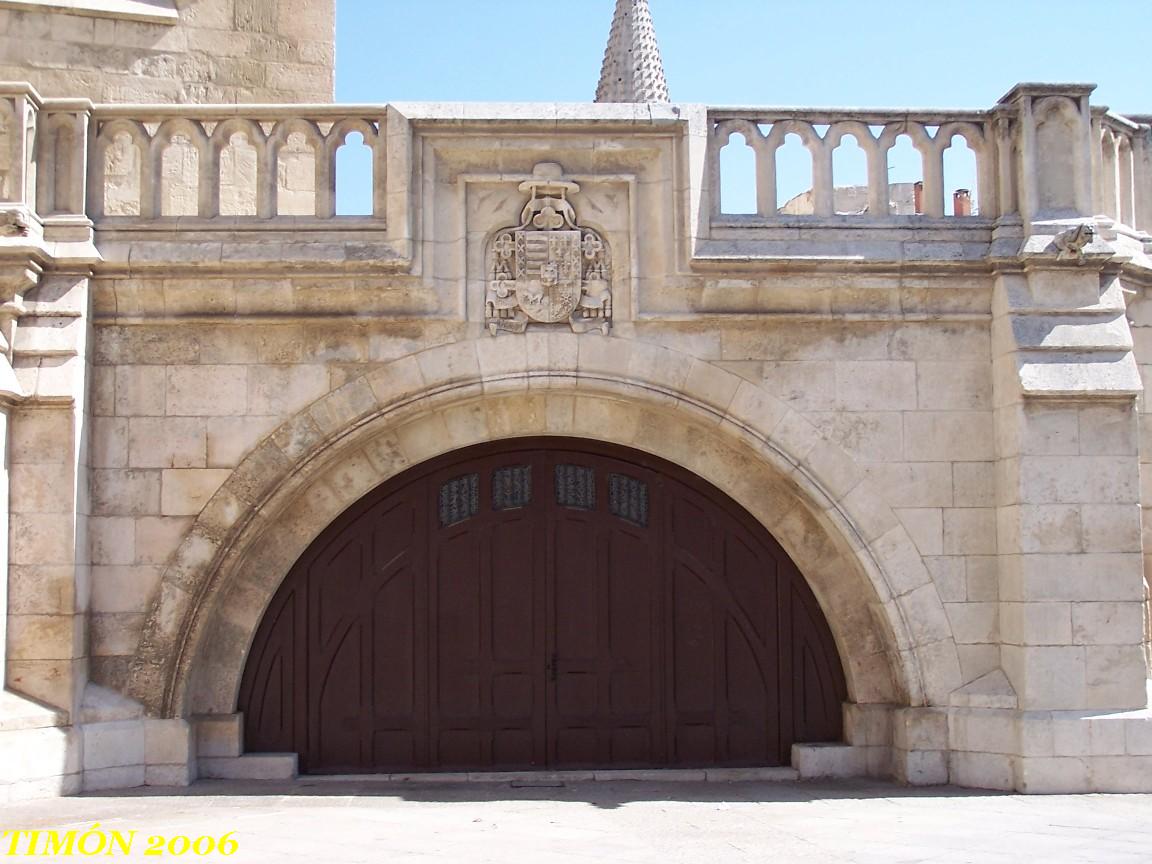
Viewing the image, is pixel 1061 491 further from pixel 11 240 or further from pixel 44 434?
pixel 11 240

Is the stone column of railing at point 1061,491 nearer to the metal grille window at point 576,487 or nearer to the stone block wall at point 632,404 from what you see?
the stone block wall at point 632,404

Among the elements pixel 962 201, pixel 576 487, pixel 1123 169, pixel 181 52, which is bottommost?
pixel 576 487

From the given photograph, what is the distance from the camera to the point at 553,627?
1017cm

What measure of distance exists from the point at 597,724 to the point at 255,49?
6.92 metres

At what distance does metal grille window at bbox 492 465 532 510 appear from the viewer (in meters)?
10.3

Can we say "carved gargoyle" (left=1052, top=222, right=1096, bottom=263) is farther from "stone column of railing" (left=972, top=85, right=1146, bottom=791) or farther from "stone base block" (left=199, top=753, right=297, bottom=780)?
"stone base block" (left=199, top=753, right=297, bottom=780)

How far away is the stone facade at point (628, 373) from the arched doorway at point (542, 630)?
389 millimetres

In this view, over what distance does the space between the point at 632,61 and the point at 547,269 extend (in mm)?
13807

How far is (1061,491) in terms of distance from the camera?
934 cm

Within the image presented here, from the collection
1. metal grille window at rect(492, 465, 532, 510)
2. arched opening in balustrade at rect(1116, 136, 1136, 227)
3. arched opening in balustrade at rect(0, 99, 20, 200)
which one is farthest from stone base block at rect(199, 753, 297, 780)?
arched opening in balustrade at rect(1116, 136, 1136, 227)

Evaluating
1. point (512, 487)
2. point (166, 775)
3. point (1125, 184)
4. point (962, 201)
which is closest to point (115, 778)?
point (166, 775)

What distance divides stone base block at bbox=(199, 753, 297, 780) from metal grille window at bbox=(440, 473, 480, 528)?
200 centimetres

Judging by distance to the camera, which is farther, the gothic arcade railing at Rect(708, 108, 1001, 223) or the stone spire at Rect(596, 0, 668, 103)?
the stone spire at Rect(596, 0, 668, 103)

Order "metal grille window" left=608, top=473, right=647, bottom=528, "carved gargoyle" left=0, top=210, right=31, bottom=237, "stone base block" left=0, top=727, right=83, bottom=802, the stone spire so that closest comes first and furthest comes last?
"stone base block" left=0, top=727, right=83, bottom=802 → "carved gargoyle" left=0, top=210, right=31, bottom=237 → "metal grille window" left=608, top=473, right=647, bottom=528 → the stone spire
